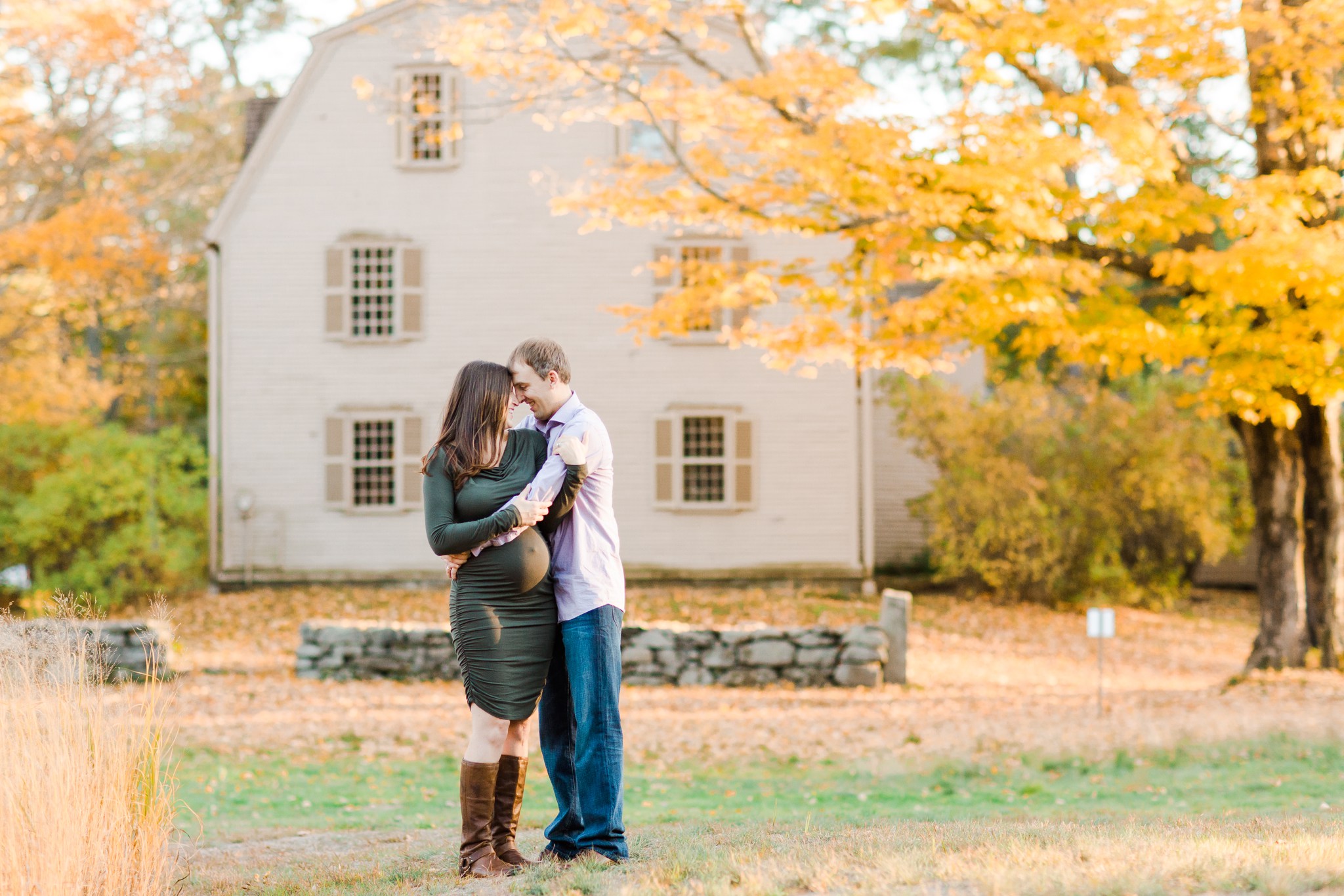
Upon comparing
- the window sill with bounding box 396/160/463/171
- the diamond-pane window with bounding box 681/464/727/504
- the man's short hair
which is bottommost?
the diamond-pane window with bounding box 681/464/727/504

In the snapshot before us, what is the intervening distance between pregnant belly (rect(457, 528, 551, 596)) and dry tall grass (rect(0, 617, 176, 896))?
1.19 meters

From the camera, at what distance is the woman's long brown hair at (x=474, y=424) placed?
4.28 m

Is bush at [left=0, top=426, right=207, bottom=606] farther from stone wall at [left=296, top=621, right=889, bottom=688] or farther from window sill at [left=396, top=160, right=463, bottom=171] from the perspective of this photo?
stone wall at [left=296, top=621, right=889, bottom=688]

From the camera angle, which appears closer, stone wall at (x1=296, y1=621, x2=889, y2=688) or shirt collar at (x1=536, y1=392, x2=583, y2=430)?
shirt collar at (x1=536, y1=392, x2=583, y2=430)

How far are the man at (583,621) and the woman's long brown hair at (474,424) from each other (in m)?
0.14

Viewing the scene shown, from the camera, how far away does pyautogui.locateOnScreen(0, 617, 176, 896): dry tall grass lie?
3713mm

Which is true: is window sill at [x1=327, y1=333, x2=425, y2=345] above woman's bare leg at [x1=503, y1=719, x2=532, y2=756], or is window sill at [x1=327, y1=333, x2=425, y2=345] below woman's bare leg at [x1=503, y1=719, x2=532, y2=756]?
above

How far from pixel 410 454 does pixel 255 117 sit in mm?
6777

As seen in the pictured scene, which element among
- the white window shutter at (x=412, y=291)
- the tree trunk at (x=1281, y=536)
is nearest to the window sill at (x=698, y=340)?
the white window shutter at (x=412, y=291)

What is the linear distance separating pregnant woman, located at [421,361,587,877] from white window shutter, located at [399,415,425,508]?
1537cm

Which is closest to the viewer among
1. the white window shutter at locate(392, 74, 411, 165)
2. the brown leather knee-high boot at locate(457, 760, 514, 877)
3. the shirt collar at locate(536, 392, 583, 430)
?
the brown leather knee-high boot at locate(457, 760, 514, 877)

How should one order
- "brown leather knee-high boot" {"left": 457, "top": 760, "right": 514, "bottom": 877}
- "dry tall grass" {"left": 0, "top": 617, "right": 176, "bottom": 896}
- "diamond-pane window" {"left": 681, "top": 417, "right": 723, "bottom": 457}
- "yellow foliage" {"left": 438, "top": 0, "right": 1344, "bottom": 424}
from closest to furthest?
"dry tall grass" {"left": 0, "top": 617, "right": 176, "bottom": 896} < "brown leather knee-high boot" {"left": 457, "top": 760, "right": 514, "bottom": 877} < "yellow foliage" {"left": 438, "top": 0, "right": 1344, "bottom": 424} < "diamond-pane window" {"left": 681, "top": 417, "right": 723, "bottom": 457}

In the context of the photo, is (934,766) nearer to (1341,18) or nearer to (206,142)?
(1341,18)

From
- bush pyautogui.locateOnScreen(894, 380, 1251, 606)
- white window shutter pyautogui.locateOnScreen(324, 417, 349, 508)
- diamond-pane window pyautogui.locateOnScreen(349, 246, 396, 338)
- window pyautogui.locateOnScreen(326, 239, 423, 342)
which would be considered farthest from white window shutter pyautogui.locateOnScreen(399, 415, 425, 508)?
bush pyautogui.locateOnScreen(894, 380, 1251, 606)
